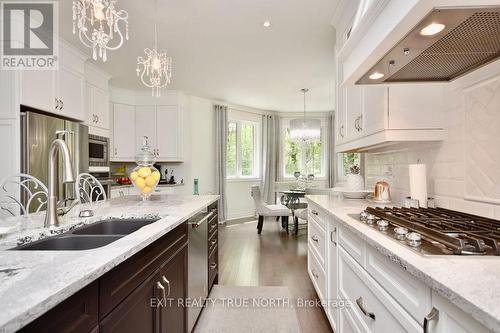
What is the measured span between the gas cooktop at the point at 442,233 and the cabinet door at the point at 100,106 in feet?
13.2

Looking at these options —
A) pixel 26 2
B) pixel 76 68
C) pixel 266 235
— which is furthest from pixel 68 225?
pixel 266 235

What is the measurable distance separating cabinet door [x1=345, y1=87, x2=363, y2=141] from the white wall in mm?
477

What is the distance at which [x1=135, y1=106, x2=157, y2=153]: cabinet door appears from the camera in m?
5.13

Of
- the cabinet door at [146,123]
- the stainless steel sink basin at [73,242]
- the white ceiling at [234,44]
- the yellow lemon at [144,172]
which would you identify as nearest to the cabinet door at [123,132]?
the cabinet door at [146,123]

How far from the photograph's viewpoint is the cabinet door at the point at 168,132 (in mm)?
5141

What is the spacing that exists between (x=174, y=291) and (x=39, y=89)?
270 cm

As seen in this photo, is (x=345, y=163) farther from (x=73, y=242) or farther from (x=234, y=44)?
(x=73, y=242)

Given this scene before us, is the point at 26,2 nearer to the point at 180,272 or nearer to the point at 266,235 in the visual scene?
the point at 180,272

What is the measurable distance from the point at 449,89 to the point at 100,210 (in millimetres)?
2216

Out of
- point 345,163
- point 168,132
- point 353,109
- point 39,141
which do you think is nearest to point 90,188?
point 39,141

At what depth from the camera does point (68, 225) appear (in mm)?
1226

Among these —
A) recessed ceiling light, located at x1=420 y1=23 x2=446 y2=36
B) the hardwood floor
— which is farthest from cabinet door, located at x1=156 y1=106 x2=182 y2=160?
recessed ceiling light, located at x1=420 y1=23 x2=446 y2=36

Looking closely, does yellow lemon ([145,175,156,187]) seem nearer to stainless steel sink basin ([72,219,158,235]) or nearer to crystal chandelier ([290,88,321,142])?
stainless steel sink basin ([72,219,158,235])

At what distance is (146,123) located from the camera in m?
5.15
